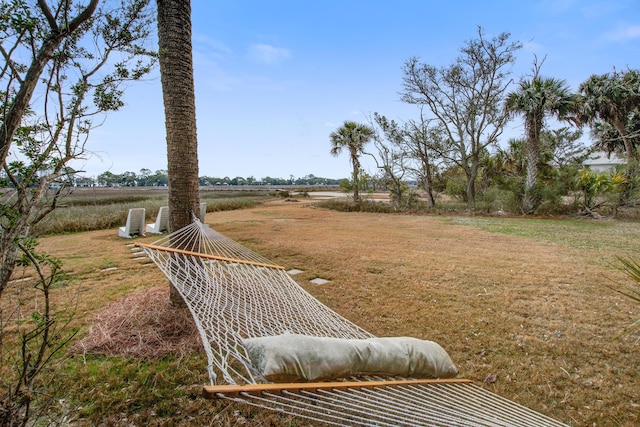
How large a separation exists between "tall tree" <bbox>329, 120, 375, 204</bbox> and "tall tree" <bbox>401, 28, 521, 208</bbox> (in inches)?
110

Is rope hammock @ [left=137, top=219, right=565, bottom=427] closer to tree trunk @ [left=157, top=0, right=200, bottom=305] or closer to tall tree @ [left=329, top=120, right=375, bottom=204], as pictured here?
tree trunk @ [left=157, top=0, right=200, bottom=305]

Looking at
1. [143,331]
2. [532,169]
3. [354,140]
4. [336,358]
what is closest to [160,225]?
[143,331]

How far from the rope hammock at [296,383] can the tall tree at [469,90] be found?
422 inches

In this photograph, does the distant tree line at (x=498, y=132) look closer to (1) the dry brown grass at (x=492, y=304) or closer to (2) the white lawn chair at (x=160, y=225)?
(1) the dry brown grass at (x=492, y=304)

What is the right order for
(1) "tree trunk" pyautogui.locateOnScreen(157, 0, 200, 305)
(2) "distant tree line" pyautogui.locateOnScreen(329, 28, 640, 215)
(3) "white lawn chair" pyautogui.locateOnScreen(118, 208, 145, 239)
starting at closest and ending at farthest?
(1) "tree trunk" pyautogui.locateOnScreen(157, 0, 200, 305)
(3) "white lawn chair" pyautogui.locateOnScreen(118, 208, 145, 239)
(2) "distant tree line" pyautogui.locateOnScreen(329, 28, 640, 215)

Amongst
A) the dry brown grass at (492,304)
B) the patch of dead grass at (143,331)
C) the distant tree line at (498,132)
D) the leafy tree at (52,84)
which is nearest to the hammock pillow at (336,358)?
the dry brown grass at (492,304)

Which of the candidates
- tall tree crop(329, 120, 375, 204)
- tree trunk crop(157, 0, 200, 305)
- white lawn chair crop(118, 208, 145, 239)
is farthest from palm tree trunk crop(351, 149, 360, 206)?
tree trunk crop(157, 0, 200, 305)

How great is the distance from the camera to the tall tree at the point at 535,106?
922 cm

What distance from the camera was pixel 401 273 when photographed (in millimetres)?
3779

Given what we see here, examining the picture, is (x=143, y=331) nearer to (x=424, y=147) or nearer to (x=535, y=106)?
(x=535, y=106)

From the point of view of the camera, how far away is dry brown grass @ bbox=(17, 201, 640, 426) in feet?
5.72

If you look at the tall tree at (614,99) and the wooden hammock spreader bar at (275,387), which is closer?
the wooden hammock spreader bar at (275,387)

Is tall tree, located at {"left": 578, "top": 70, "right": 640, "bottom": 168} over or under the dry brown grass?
over

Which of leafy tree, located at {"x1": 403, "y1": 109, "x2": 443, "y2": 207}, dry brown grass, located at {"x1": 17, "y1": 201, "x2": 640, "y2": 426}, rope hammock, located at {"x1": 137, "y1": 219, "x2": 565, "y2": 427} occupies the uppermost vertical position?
leafy tree, located at {"x1": 403, "y1": 109, "x2": 443, "y2": 207}
